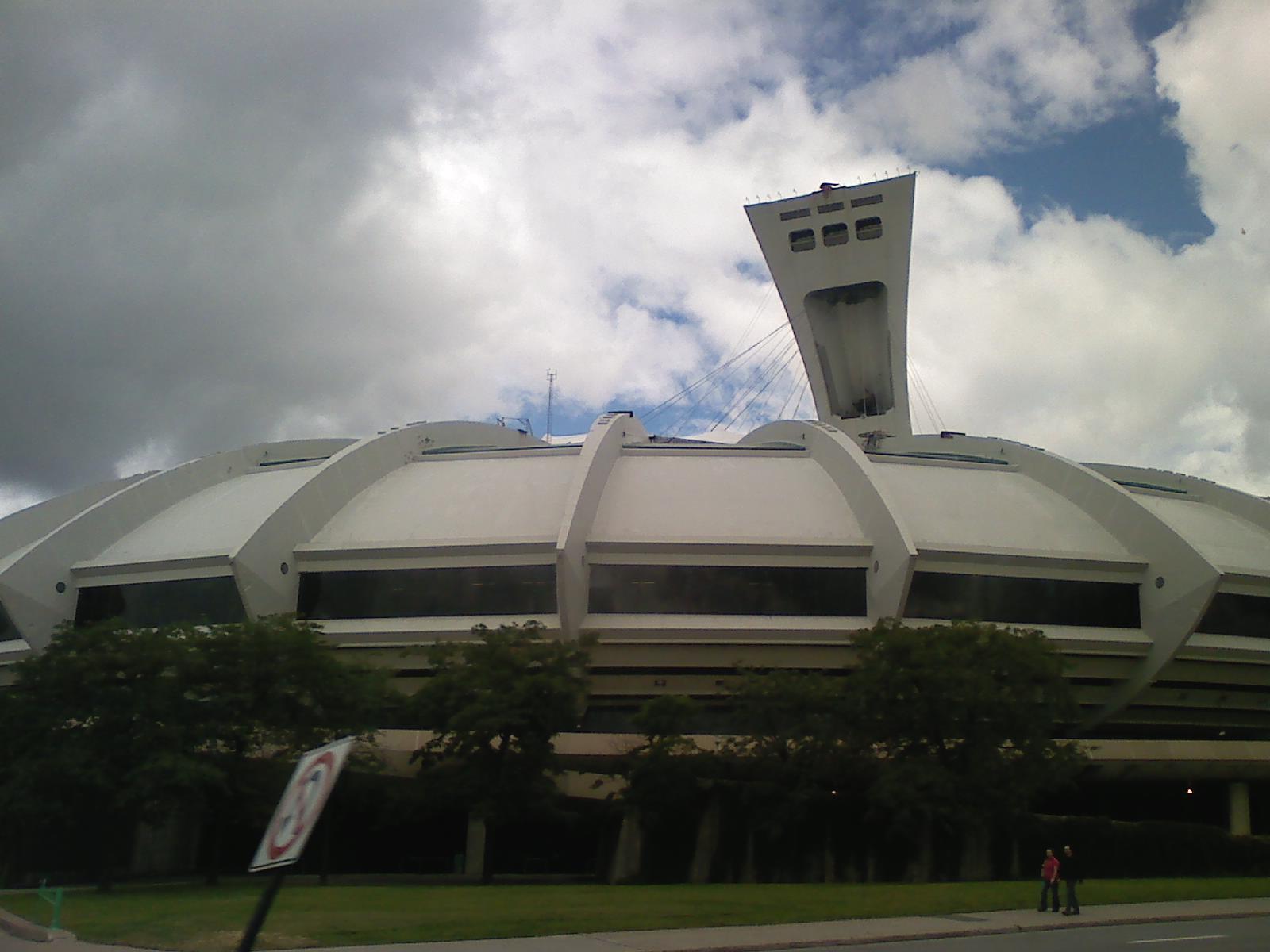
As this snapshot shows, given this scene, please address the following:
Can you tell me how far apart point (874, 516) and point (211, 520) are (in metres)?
25.2

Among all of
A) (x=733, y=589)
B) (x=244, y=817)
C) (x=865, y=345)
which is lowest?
(x=244, y=817)

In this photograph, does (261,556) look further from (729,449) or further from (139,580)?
(729,449)

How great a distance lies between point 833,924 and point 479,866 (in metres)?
18.6

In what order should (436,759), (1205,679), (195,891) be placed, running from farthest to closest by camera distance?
(1205,679)
(436,759)
(195,891)

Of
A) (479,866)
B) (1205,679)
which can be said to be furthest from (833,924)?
(1205,679)

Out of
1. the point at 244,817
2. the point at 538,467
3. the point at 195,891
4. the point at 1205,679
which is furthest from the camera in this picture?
the point at 538,467

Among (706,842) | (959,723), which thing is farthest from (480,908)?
(959,723)

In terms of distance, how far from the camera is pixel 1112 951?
536 inches

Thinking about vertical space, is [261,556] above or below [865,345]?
below

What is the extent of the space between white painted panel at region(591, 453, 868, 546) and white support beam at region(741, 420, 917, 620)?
51 centimetres

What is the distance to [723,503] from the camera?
39.7 metres

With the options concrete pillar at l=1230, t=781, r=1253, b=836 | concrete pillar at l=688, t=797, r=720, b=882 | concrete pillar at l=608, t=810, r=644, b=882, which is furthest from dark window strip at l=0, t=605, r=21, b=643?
concrete pillar at l=1230, t=781, r=1253, b=836

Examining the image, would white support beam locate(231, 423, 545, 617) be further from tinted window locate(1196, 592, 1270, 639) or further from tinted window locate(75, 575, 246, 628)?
tinted window locate(1196, 592, 1270, 639)

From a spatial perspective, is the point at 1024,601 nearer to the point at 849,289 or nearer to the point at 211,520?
the point at 849,289
